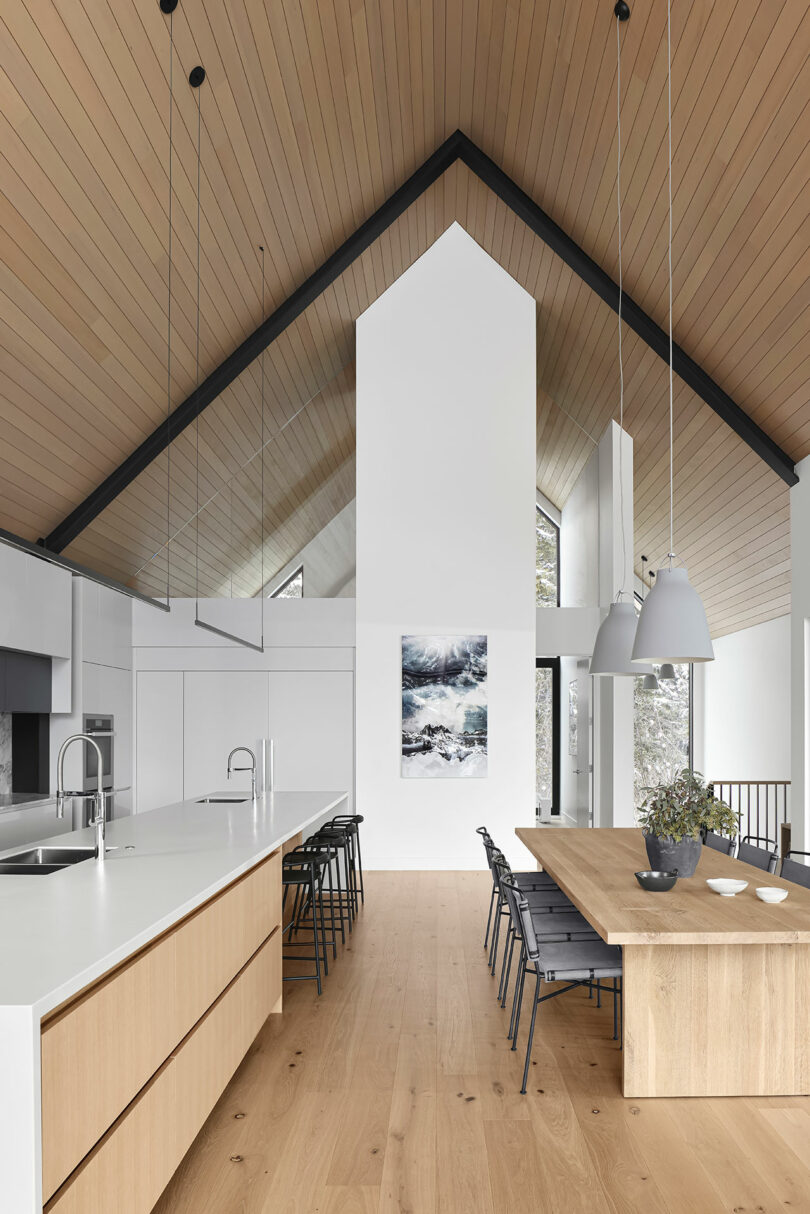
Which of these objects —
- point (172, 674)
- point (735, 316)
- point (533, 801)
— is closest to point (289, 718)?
point (172, 674)

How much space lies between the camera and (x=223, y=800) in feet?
20.6

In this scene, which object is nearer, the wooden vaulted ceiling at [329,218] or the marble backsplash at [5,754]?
the wooden vaulted ceiling at [329,218]

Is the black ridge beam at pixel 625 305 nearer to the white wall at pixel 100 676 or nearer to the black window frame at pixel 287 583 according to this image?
the black window frame at pixel 287 583

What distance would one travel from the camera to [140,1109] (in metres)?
2.44

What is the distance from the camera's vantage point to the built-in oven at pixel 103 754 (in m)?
7.93

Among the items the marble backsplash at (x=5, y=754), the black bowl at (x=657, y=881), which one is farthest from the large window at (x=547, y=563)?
the black bowl at (x=657, y=881)

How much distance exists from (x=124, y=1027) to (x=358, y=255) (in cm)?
683

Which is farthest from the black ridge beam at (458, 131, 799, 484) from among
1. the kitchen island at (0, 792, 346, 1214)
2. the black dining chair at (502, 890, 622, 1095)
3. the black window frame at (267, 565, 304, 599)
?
the kitchen island at (0, 792, 346, 1214)

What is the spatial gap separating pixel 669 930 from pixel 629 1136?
0.69 meters

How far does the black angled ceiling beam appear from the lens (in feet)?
23.6

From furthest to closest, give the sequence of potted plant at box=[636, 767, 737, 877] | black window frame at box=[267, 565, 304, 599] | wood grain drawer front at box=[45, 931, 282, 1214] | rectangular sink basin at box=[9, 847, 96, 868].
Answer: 1. black window frame at box=[267, 565, 304, 599]
2. potted plant at box=[636, 767, 737, 877]
3. rectangular sink basin at box=[9, 847, 96, 868]
4. wood grain drawer front at box=[45, 931, 282, 1214]

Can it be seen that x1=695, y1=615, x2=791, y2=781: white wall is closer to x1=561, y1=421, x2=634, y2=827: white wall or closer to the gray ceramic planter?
x1=561, y1=421, x2=634, y2=827: white wall

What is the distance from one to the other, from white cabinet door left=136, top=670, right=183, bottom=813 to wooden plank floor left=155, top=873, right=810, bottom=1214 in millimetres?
4684

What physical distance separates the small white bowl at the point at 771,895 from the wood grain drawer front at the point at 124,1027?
81.7 inches
